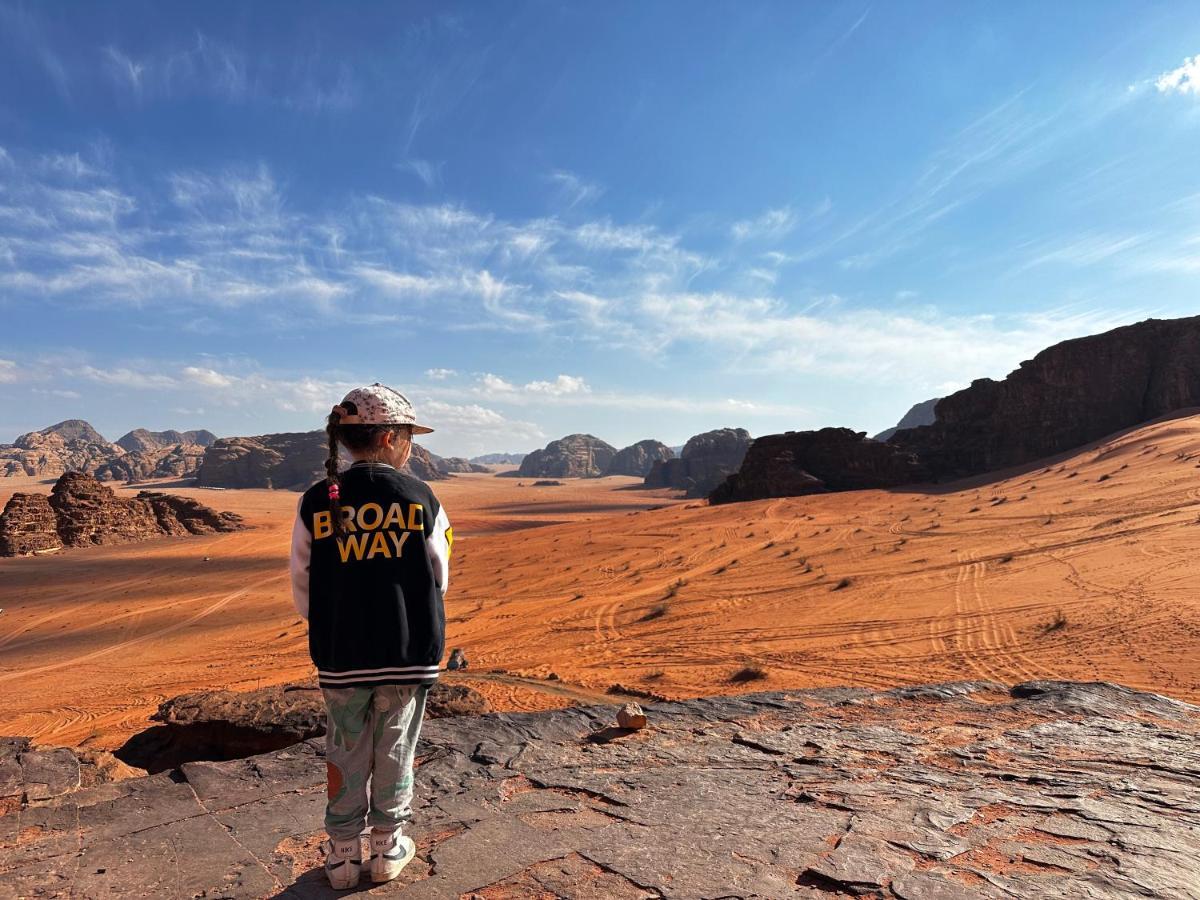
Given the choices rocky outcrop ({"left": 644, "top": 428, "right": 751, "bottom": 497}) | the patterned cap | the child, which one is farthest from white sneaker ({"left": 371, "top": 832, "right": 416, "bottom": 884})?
rocky outcrop ({"left": 644, "top": 428, "right": 751, "bottom": 497})

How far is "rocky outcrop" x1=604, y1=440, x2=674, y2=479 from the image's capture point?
123m

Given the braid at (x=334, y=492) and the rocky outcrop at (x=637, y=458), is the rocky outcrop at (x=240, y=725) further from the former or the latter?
the rocky outcrop at (x=637, y=458)

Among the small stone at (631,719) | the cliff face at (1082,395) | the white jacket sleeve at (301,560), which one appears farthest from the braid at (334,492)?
the cliff face at (1082,395)

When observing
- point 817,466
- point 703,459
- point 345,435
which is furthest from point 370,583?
point 703,459

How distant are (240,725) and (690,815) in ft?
15.5

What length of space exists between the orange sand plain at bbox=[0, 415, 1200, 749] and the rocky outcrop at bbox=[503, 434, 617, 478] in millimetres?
101501

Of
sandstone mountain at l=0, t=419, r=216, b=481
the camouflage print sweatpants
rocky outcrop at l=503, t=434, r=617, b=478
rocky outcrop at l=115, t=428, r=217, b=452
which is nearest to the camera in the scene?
the camouflage print sweatpants

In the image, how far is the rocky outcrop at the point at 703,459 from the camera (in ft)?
251

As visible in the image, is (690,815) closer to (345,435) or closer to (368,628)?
(368,628)

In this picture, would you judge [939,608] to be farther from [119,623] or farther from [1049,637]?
[119,623]

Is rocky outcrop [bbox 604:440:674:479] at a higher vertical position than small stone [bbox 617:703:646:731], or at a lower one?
higher

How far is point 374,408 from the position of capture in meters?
2.73

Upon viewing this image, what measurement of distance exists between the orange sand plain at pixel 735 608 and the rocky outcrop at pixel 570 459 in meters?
102

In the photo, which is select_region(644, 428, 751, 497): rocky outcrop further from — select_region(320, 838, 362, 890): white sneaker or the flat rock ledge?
select_region(320, 838, 362, 890): white sneaker
